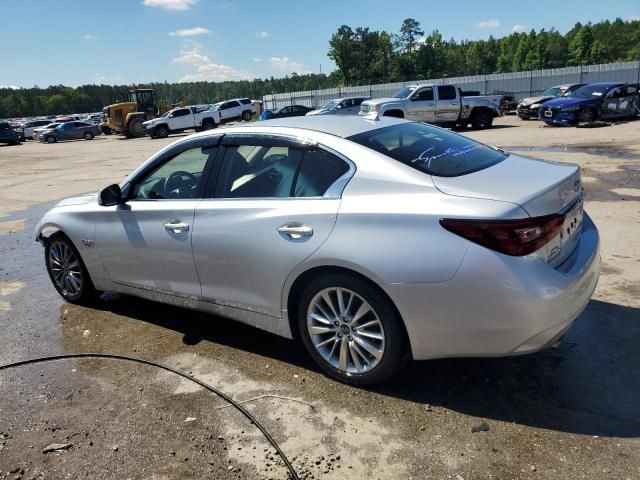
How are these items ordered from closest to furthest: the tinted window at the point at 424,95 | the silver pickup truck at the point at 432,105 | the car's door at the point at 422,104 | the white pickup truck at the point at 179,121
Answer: the silver pickup truck at the point at 432,105, the car's door at the point at 422,104, the tinted window at the point at 424,95, the white pickup truck at the point at 179,121

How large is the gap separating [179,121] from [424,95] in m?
20.2

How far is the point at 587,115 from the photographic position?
20531mm

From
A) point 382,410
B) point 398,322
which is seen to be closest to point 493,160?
point 398,322

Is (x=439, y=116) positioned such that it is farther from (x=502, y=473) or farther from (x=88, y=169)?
(x=502, y=473)

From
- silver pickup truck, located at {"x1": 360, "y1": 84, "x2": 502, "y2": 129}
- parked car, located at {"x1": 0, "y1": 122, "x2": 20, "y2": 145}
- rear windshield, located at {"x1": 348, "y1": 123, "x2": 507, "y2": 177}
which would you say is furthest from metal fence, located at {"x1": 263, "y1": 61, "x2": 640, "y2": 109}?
rear windshield, located at {"x1": 348, "y1": 123, "x2": 507, "y2": 177}

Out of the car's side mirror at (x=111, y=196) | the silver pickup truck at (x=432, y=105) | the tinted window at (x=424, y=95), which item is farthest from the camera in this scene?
the tinted window at (x=424, y=95)

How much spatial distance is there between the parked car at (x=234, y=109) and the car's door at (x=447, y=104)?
21.2m

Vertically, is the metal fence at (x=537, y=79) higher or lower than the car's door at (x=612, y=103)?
higher

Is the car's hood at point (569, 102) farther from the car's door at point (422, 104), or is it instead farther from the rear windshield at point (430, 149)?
the rear windshield at point (430, 149)

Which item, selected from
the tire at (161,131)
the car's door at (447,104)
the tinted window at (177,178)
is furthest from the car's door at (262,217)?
the tire at (161,131)

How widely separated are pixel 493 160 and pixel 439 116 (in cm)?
2009

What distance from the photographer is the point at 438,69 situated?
118m

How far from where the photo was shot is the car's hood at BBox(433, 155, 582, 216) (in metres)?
2.96

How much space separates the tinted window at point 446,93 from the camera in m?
22.9
